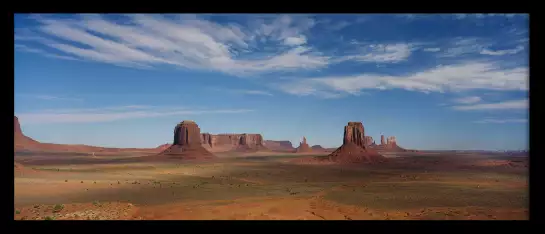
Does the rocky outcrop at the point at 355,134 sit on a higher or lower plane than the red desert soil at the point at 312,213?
higher

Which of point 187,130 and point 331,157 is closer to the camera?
point 331,157

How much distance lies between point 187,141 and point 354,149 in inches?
1524

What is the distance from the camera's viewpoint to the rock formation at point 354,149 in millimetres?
50750

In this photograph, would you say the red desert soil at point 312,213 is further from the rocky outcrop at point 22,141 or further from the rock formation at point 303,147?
the rock formation at point 303,147

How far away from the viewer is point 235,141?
114 m

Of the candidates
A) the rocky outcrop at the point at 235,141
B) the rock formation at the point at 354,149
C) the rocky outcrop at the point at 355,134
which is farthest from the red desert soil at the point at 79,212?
the rocky outcrop at the point at 235,141

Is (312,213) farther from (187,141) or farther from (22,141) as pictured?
(22,141)

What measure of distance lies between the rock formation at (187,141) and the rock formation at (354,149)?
30.1 metres
